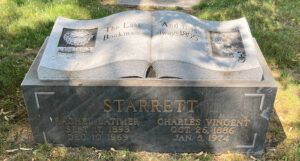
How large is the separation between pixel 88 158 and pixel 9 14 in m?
3.22

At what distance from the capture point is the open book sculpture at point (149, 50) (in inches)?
136

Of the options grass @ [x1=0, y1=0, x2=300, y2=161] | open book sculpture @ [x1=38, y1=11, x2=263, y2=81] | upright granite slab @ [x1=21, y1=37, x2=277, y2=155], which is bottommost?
grass @ [x1=0, y1=0, x2=300, y2=161]

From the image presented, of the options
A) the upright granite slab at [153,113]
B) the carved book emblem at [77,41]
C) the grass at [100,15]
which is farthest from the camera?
the grass at [100,15]

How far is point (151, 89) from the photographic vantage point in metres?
3.43

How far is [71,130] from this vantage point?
12.2ft

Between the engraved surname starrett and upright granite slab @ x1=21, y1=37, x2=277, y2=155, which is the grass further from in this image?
the engraved surname starrett

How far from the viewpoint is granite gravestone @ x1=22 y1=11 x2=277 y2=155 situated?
3447 mm

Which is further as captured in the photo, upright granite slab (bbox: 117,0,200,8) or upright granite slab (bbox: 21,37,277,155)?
upright granite slab (bbox: 117,0,200,8)

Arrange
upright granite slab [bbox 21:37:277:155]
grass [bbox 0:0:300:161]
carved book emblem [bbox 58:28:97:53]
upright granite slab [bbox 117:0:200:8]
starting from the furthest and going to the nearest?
upright granite slab [bbox 117:0:200:8] → grass [bbox 0:0:300:161] → carved book emblem [bbox 58:28:97:53] → upright granite slab [bbox 21:37:277:155]

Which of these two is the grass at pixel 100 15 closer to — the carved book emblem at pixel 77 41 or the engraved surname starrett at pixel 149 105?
the engraved surname starrett at pixel 149 105

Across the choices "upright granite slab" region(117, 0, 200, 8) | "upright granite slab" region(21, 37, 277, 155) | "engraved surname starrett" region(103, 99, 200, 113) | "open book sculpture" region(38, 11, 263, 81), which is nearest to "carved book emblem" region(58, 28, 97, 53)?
"open book sculpture" region(38, 11, 263, 81)

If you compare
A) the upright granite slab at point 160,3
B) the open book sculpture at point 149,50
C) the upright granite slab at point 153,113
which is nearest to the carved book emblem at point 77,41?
the open book sculpture at point 149,50

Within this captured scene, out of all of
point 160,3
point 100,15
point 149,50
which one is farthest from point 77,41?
point 160,3

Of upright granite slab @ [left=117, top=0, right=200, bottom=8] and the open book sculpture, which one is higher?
the open book sculpture
